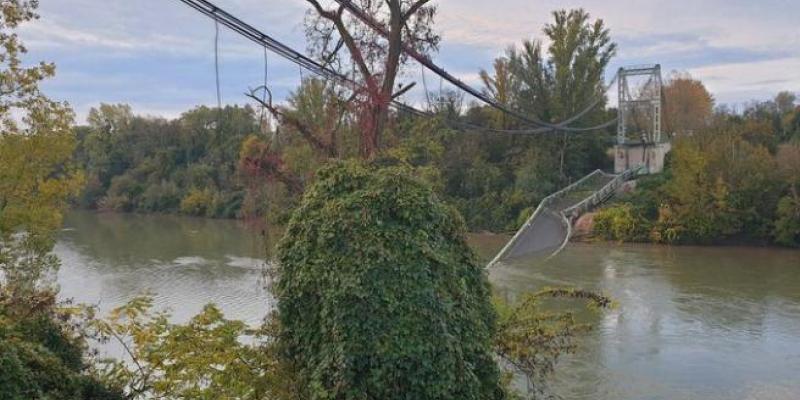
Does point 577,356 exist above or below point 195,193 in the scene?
below

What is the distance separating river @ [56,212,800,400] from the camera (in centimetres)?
950

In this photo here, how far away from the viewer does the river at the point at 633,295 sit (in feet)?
31.2

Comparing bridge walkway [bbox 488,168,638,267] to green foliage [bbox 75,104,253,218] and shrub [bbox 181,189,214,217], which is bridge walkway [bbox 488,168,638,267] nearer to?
green foliage [bbox 75,104,253,218]

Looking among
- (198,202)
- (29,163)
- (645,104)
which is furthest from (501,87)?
(29,163)

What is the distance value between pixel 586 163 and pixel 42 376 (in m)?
28.8

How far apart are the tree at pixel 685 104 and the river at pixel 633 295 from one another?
13582 millimetres

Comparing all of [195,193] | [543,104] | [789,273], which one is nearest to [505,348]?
[789,273]

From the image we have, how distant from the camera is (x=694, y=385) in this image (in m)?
9.28

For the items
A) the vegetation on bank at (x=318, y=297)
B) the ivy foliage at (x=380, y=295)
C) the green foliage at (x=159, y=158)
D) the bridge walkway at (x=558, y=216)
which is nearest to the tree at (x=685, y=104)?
the bridge walkway at (x=558, y=216)

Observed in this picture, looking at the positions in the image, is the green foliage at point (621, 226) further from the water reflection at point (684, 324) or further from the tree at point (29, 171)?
the tree at point (29, 171)

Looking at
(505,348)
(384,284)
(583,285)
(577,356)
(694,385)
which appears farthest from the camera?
(583,285)

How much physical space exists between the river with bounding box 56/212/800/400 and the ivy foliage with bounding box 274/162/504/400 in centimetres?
101

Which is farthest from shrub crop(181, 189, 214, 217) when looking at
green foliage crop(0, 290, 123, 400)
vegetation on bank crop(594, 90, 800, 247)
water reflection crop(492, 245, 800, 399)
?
green foliage crop(0, 290, 123, 400)

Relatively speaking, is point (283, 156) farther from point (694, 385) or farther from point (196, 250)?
point (196, 250)
